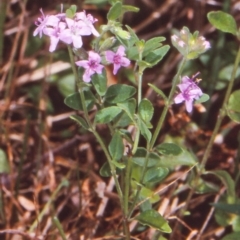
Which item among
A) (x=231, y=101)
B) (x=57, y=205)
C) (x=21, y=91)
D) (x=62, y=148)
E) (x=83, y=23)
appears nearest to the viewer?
(x=83, y=23)

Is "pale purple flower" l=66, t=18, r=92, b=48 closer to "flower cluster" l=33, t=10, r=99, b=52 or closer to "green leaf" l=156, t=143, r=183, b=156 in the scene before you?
"flower cluster" l=33, t=10, r=99, b=52

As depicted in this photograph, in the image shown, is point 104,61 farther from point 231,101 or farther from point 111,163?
point 231,101

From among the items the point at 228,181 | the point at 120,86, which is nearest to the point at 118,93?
the point at 120,86

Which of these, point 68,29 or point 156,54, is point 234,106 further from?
point 68,29

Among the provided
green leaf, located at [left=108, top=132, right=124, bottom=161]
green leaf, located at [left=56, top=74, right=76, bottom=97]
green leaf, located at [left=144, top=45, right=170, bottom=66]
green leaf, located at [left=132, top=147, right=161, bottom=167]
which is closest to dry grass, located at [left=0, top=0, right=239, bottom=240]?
green leaf, located at [left=56, top=74, right=76, bottom=97]

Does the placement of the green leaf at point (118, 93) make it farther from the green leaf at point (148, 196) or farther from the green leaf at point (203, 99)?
the green leaf at point (148, 196)

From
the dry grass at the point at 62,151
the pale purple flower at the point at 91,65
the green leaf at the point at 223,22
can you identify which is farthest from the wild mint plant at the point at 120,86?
the dry grass at the point at 62,151

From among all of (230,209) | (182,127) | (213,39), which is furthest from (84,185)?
(213,39)
